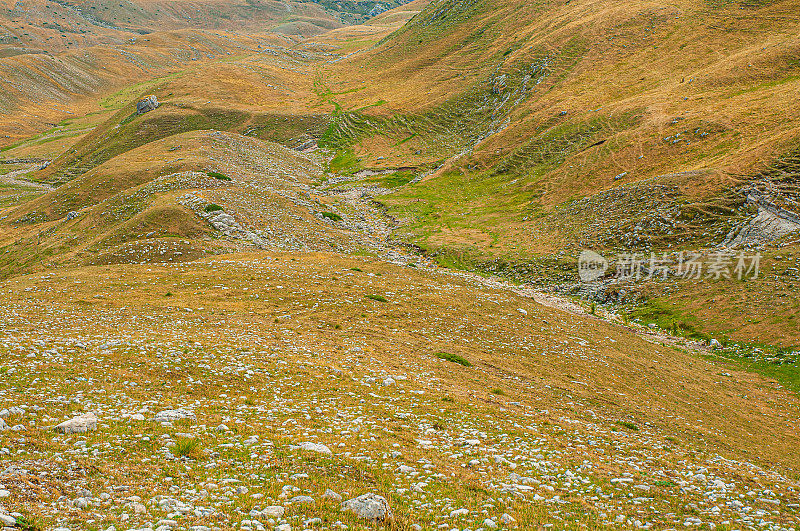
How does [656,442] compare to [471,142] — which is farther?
[471,142]

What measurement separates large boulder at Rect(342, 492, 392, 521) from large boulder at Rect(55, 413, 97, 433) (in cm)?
713

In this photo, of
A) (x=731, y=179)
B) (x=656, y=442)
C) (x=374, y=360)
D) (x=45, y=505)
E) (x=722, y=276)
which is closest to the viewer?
(x=45, y=505)

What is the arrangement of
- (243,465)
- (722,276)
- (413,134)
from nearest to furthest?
(243,465)
(722,276)
(413,134)

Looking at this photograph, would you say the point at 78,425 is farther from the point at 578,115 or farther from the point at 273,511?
the point at 578,115

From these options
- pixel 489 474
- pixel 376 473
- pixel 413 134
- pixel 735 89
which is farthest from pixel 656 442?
pixel 413 134

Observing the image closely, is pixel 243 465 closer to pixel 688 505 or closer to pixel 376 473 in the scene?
pixel 376 473

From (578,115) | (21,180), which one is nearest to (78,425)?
(578,115)

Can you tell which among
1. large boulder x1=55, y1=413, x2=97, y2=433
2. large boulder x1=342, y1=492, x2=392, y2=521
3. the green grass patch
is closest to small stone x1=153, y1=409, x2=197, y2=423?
large boulder x1=55, y1=413, x2=97, y2=433

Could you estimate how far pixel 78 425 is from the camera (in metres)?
11.2

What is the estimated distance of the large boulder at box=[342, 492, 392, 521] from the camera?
8.85 m

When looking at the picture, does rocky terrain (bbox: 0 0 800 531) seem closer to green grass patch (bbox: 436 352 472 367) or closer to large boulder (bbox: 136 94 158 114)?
green grass patch (bbox: 436 352 472 367)

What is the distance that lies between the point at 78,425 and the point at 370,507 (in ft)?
26.0

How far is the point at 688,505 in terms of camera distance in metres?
11.5

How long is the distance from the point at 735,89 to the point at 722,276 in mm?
43597
